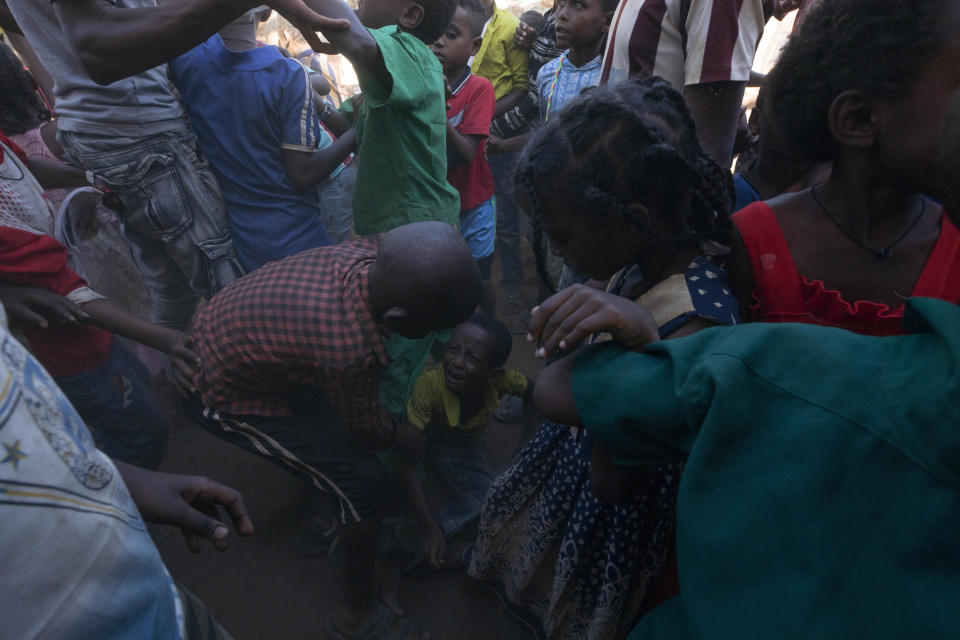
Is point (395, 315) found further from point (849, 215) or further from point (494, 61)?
point (494, 61)

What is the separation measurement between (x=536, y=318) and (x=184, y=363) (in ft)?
4.47

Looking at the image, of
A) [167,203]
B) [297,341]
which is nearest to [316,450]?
[297,341]

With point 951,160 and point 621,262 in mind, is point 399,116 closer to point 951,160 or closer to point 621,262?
point 621,262

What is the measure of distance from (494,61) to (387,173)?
208 cm

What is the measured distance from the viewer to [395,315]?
1.58m

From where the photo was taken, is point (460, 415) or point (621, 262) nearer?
point (621, 262)

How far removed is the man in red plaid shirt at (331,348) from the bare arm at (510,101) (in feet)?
7.69

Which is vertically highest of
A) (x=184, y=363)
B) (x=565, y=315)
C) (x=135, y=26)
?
(x=135, y=26)

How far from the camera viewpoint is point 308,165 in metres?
2.28

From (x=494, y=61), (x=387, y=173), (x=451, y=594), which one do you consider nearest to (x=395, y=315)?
(x=387, y=173)

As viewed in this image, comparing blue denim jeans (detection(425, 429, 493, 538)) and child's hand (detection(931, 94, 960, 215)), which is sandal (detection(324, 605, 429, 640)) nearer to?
blue denim jeans (detection(425, 429, 493, 538))

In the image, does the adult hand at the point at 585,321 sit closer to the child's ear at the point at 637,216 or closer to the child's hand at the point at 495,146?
the child's ear at the point at 637,216

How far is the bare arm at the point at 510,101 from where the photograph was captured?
12.5 ft

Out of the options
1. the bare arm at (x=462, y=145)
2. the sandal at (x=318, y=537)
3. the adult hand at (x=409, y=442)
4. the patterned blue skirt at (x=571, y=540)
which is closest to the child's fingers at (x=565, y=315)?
the patterned blue skirt at (x=571, y=540)
